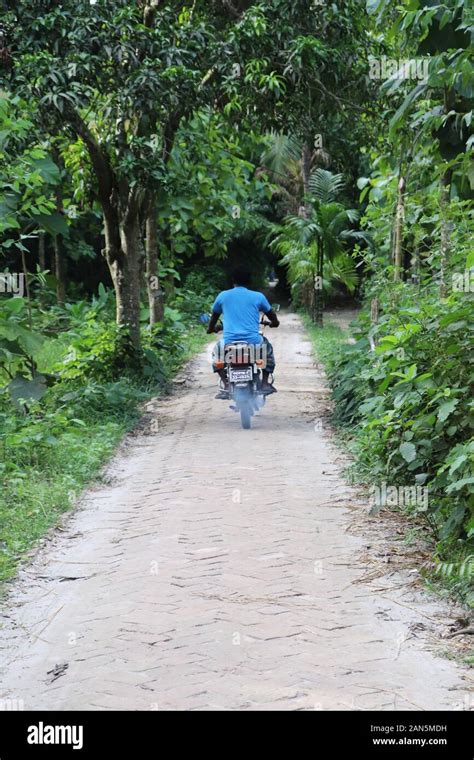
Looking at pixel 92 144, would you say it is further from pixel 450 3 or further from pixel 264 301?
pixel 450 3

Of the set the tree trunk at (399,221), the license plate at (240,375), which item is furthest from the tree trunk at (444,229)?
the license plate at (240,375)

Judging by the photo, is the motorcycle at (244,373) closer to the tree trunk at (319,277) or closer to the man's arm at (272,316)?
the man's arm at (272,316)

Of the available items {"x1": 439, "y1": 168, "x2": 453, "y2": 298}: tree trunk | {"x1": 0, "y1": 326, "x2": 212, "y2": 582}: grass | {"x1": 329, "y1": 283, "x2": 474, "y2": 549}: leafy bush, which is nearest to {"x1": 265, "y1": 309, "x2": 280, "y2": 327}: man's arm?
{"x1": 0, "y1": 326, "x2": 212, "y2": 582}: grass

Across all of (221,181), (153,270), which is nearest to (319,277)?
(153,270)

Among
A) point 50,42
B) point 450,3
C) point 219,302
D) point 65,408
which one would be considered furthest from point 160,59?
point 450,3

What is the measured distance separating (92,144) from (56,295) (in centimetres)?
1325

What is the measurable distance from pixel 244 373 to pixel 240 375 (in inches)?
2.1

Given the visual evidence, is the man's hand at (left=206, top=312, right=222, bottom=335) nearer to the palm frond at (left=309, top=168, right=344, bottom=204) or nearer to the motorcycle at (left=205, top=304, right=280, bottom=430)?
the motorcycle at (left=205, top=304, right=280, bottom=430)

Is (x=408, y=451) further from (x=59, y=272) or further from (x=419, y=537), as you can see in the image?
(x=59, y=272)

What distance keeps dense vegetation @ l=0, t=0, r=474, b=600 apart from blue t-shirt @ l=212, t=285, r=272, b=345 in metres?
1.35

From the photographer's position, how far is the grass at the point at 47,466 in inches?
293

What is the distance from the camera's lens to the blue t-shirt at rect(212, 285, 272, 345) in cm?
1190

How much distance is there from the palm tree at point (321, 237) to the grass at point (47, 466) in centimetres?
1341
